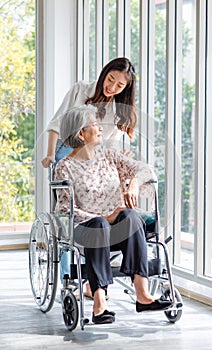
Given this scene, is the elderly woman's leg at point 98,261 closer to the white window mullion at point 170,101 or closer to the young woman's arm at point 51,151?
the young woman's arm at point 51,151

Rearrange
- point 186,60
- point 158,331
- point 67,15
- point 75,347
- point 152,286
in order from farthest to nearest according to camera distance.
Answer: point 67,15 < point 186,60 < point 152,286 < point 158,331 < point 75,347

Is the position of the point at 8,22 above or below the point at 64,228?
above

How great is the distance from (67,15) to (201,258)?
2355 millimetres

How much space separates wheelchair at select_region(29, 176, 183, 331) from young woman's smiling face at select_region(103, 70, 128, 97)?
53cm

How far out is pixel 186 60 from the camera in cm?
485

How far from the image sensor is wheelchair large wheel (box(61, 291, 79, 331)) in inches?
123

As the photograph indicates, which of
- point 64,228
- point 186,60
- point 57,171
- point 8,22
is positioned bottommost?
point 64,228

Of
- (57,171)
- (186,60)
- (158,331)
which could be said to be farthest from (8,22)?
(158,331)

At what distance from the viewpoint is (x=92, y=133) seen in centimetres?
332

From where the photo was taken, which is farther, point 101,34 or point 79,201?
point 101,34

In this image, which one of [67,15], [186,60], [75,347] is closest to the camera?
[75,347]

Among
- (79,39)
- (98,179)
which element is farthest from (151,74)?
(98,179)

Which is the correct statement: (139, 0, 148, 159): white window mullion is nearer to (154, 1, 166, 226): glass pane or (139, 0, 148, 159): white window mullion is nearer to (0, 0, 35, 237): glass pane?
(154, 1, 166, 226): glass pane

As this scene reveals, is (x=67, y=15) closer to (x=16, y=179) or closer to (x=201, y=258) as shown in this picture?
(x=16, y=179)
